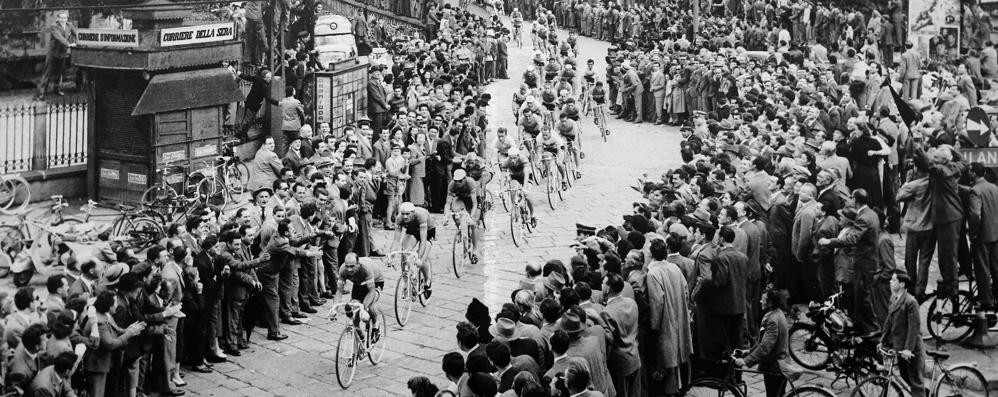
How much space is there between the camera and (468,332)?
10.3 m

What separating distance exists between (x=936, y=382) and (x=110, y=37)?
15.2 m

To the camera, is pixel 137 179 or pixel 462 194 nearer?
pixel 462 194

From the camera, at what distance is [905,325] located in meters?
11.8

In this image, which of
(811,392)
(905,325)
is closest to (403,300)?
(811,392)

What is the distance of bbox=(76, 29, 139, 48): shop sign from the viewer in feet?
68.7

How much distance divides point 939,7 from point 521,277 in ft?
52.0

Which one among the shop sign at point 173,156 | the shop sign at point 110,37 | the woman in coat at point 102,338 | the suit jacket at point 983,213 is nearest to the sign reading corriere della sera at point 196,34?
the shop sign at point 110,37

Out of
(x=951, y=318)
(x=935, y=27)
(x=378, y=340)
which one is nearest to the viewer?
(x=378, y=340)

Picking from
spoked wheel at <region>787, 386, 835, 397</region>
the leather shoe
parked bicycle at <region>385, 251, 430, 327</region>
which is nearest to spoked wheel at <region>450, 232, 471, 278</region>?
parked bicycle at <region>385, 251, 430, 327</region>

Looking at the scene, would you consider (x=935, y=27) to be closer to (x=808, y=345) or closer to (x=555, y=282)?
(x=808, y=345)

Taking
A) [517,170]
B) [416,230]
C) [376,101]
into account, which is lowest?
[416,230]

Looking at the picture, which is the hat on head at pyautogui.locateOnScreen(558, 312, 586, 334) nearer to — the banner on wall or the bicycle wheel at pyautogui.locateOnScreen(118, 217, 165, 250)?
the bicycle wheel at pyautogui.locateOnScreen(118, 217, 165, 250)

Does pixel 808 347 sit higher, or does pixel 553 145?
pixel 553 145

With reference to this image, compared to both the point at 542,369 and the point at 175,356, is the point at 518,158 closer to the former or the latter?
the point at 175,356
